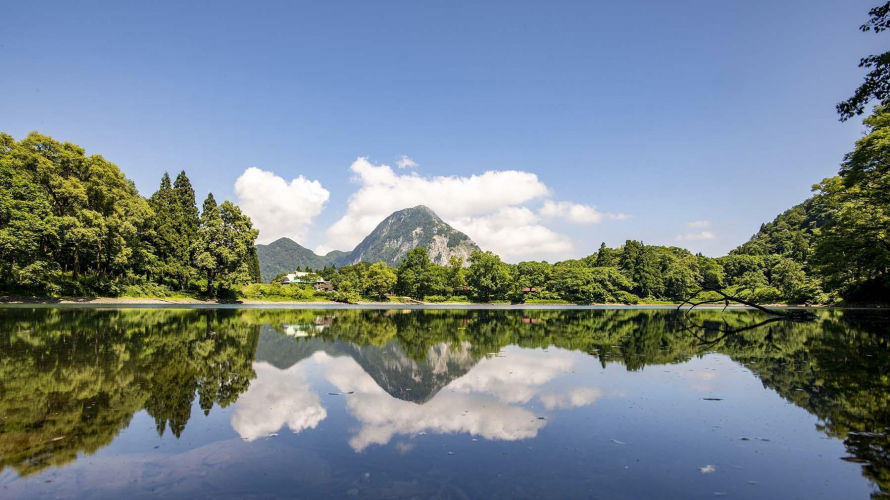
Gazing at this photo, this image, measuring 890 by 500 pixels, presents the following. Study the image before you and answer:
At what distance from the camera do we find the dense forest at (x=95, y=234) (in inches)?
1758

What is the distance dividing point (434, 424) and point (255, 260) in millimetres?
120710

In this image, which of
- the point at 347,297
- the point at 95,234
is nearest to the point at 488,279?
the point at 347,297

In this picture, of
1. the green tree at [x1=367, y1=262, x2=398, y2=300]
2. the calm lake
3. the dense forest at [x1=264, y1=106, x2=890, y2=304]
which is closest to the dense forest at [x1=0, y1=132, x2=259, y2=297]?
the dense forest at [x1=264, y1=106, x2=890, y2=304]

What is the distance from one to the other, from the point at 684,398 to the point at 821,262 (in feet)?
137

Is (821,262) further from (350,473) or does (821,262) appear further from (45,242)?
(45,242)

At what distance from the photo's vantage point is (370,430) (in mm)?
8883

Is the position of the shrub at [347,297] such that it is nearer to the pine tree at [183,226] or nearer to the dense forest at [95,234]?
the dense forest at [95,234]

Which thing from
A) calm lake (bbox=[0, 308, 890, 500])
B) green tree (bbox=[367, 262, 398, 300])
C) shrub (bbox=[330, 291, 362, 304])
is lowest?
calm lake (bbox=[0, 308, 890, 500])

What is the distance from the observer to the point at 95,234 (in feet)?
159

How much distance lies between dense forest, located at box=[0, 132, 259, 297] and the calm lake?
120 feet

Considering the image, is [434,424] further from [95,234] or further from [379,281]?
[379,281]

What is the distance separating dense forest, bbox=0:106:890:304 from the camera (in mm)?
38375

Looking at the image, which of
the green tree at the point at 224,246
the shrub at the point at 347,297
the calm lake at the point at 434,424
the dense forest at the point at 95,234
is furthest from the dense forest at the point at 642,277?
the calm lake at the point at 434,424

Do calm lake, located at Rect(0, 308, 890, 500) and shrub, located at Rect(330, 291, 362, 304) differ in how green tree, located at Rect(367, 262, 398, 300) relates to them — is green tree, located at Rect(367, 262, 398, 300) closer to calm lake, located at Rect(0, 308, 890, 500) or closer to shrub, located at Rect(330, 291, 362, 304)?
shrub, located at Rect(330, 291, 362, 304)
